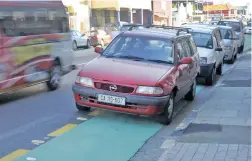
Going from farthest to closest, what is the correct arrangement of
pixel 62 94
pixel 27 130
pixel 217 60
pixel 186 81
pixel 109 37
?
1. pixel 109 37
2. pixel 217 60
3. pixel 62 94
4. pixel 186 81
5. pixel 27 130

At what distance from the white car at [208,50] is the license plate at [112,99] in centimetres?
583

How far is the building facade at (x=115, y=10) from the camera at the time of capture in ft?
144

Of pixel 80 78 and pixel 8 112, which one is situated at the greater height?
pixel 80 78

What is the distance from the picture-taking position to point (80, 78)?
7.73m

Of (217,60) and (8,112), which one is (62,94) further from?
(217,60)

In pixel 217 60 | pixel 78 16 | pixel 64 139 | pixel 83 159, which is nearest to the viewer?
pixel 83 159

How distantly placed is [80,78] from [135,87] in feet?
3.55

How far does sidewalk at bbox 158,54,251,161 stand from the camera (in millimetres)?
5578

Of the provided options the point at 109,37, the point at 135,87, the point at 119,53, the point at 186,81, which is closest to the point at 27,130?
the point at 135,87

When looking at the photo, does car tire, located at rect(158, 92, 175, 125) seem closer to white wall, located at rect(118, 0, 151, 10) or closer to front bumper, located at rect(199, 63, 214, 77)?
front bumper, located at rect(199, 63, 214, 77)

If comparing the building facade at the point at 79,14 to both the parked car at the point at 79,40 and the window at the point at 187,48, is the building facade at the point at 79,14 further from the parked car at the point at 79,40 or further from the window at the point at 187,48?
the window at the point at 187,48

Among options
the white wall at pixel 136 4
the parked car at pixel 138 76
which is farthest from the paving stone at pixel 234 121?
the white wall at pixel 136 4

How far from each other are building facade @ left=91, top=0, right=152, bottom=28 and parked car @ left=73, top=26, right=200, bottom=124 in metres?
34.3

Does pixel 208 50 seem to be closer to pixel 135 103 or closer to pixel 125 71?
pixel 125 71
